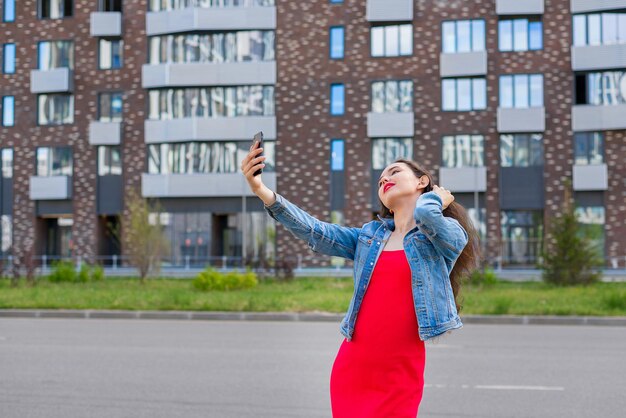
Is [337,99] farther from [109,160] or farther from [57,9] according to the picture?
[57,9]

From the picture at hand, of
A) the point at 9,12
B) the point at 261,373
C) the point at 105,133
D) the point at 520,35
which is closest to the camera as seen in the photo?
the point at 261,373

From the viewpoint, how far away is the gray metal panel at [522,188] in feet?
130

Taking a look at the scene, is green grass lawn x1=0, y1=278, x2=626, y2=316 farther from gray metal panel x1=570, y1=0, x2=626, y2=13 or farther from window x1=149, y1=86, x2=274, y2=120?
window x1=149, y1=86, x2=274, y2=120

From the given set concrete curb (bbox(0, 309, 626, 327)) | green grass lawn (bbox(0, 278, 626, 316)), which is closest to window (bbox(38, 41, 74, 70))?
green grass lawn (bbox(0, 278, 626, 316))

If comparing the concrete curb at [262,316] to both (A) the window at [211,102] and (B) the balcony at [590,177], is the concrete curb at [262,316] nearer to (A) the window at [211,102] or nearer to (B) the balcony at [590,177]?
(B) the balcony at [590,177]

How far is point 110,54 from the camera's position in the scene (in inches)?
1740

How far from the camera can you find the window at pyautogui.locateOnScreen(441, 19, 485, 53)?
40.1 m

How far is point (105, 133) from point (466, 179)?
18.7m

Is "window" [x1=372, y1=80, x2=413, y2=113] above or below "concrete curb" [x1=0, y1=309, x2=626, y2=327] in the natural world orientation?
above

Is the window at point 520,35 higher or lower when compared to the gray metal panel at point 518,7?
lower

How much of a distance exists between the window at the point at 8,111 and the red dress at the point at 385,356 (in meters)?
45.3

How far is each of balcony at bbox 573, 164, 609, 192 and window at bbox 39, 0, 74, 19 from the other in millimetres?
27545

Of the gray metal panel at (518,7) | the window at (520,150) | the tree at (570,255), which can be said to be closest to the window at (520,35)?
the gray metal panel at (518,7)

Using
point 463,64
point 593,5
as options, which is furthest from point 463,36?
point 593,5
